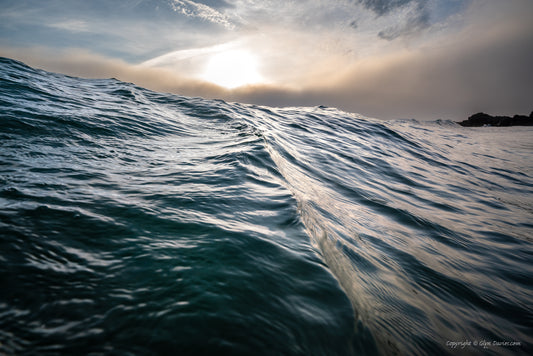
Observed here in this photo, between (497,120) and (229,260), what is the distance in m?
68.4

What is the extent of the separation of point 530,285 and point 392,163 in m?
6.53

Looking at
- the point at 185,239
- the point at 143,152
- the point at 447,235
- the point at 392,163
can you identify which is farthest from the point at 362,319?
the point at 392,163

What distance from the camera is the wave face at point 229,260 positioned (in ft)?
4.28

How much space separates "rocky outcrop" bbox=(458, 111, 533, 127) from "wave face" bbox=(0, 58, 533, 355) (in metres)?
59.5

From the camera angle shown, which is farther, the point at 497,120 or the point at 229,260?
the point at 497,120

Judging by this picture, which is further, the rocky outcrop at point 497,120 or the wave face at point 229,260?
the rocky outcrop at point 497,120

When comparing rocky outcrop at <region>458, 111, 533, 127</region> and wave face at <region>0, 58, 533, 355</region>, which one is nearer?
wave face at <region>0, 58, 533, 355</region>

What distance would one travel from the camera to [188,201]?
2865mm

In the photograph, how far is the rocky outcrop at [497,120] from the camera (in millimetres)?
45319

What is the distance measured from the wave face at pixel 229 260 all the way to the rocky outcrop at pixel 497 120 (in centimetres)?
5945

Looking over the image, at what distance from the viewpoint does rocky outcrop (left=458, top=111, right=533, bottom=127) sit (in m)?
45.3

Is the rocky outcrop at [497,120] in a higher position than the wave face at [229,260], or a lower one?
higher

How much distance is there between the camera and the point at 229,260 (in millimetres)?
1847

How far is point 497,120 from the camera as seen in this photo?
49.0 m
